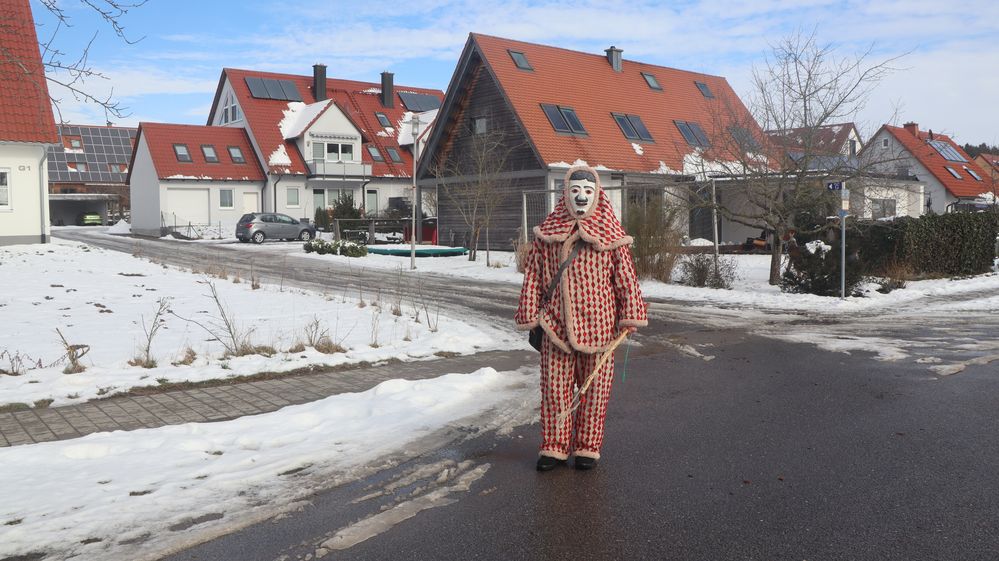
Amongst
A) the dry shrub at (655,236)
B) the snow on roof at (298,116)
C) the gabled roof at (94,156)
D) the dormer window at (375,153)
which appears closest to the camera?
the dry shrub at (655,236)

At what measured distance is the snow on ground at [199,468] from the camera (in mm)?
4016

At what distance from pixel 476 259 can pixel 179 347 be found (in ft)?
55.2

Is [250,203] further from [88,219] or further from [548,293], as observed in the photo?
[548,293]

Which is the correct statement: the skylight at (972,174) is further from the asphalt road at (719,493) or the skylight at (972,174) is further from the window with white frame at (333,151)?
the asphalt road at (719,493)

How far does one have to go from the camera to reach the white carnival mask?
4984 millimetres

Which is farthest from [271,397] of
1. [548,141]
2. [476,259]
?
[548,141]

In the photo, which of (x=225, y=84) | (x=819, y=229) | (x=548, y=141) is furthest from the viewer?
(x=225, y=84)

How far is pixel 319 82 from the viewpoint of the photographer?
4962 cm

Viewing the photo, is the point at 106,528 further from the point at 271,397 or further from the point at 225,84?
the point at 225,84

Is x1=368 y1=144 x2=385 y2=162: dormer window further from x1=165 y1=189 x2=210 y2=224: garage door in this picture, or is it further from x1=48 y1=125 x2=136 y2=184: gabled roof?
x1=48 y1=125 x2=136 y2=184: gabled roof

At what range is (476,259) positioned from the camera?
25.5 meters

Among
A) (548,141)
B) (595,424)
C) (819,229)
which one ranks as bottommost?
(595,424)

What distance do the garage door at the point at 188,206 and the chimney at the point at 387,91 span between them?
13734 mm

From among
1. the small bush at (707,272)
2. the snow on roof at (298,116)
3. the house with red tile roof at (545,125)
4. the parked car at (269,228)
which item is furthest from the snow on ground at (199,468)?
the snow on roof at (298,116)
